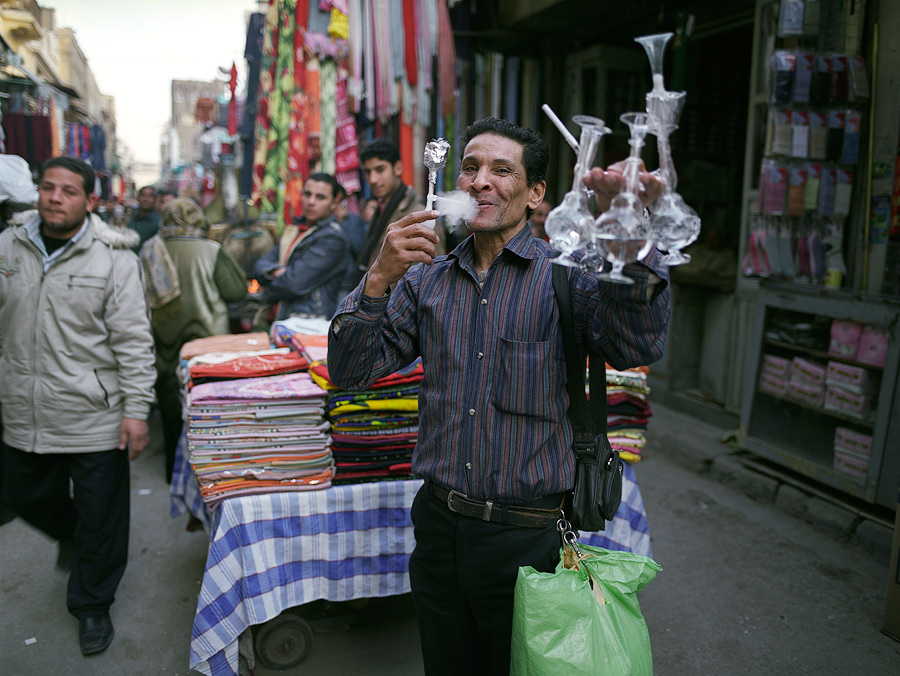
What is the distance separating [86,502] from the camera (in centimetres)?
263

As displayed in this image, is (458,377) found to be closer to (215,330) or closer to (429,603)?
(429,603)

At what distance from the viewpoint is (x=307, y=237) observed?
3.86m

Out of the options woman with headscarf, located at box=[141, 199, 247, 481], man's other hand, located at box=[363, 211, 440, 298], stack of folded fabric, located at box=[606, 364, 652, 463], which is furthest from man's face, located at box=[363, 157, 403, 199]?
man's other hand, located at box=[363, 211, 440, 298]

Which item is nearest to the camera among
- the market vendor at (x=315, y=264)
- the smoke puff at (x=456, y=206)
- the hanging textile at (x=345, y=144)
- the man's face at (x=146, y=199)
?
the smoke puff at (x=456, y=206)

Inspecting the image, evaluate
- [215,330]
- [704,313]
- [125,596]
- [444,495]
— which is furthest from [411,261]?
[704,313]

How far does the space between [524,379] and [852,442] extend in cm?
291

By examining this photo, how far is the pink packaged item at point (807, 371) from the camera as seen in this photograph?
386 cm

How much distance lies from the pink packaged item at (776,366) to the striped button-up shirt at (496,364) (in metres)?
2.97

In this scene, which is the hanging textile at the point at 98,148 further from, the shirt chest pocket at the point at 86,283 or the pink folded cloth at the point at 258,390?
the pink folded cloth at the point at 258,390

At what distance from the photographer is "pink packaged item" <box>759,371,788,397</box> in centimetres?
410

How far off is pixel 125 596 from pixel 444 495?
2.12 metres

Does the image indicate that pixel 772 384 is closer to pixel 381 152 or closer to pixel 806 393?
pixel 806 393

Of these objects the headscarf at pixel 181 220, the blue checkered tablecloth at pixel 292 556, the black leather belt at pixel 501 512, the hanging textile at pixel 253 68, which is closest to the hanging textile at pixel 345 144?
the hanging textile at pixel 253 68

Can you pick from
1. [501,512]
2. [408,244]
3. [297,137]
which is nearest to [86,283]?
[408,244]
